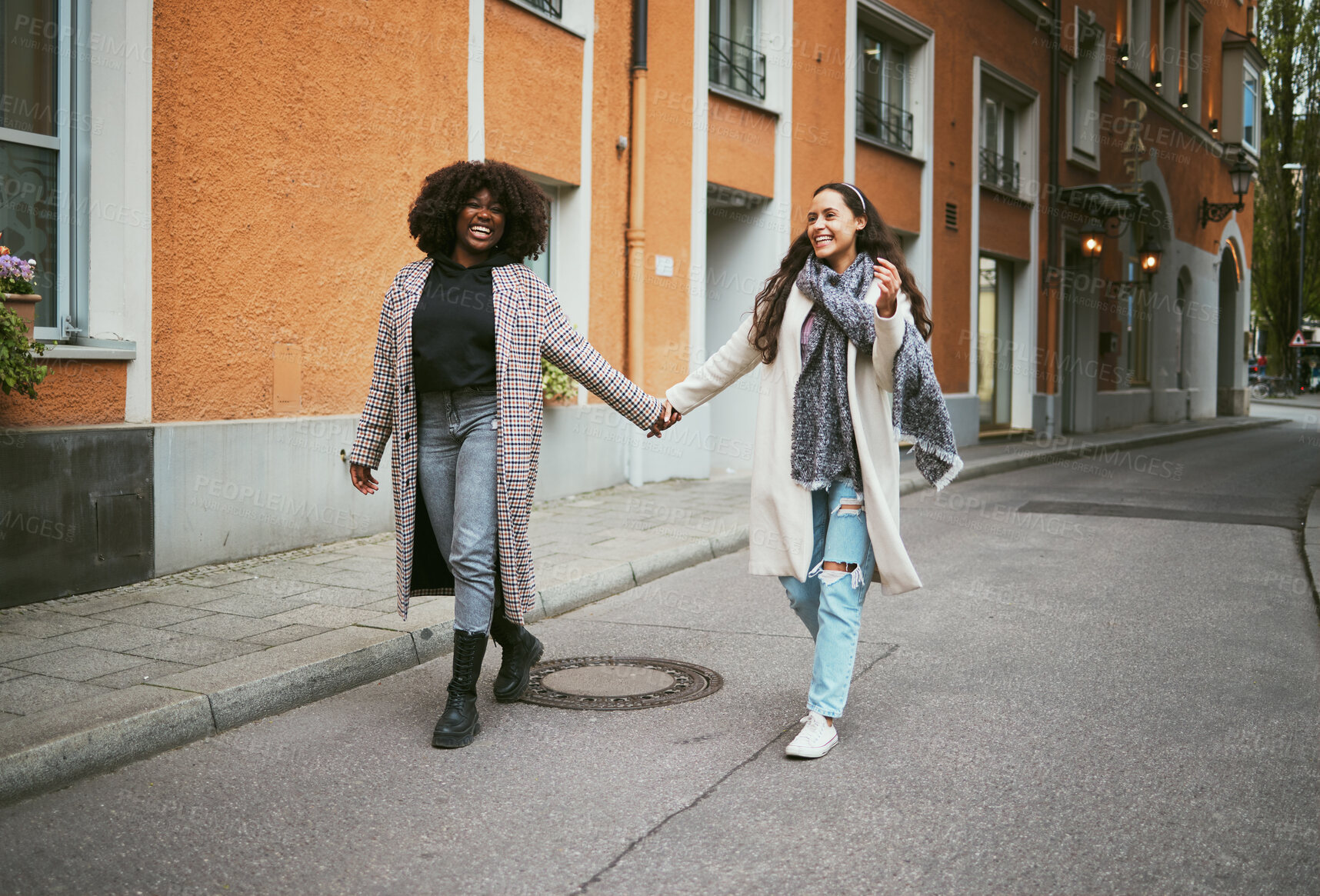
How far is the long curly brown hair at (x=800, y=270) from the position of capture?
13.8ft

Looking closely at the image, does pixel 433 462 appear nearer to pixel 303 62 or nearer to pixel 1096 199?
pixel 303 62

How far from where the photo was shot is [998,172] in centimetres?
1966

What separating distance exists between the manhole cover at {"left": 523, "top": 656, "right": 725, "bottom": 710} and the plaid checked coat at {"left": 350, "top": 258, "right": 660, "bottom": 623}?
20.3 inches

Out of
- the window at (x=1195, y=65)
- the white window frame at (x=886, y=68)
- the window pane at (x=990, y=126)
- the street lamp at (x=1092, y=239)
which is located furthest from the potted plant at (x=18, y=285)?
the window at (x=1195, y=65)

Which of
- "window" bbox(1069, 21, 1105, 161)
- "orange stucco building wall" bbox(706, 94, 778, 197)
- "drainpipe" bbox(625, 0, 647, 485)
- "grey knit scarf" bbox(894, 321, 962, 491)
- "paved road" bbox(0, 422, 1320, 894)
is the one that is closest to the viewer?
"paved road" bbox(0, 422, 1320, 894)

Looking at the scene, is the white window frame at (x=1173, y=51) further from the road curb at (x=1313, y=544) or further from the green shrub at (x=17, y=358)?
the green shrub at (x=17, y=358)

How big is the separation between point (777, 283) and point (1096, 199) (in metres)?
17.8

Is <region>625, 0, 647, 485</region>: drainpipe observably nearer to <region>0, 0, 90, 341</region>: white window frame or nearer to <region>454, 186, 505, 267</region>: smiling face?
<region>0, 0, 90, 341</region>: white window frame

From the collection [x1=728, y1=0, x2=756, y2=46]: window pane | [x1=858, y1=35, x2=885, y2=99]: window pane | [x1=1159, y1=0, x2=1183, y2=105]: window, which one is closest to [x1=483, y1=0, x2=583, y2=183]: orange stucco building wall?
[x1=728, y1=0, x2=756, y2=46]: window pane

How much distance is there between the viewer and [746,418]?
13812 mm

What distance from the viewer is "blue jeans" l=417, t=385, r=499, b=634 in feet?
13.8

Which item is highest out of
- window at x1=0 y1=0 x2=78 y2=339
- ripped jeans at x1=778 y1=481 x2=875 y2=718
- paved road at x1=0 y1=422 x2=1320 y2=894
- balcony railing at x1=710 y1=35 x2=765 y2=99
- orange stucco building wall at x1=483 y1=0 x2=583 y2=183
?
balcony railing at x1=710 y1=35 x2=765 y2=99

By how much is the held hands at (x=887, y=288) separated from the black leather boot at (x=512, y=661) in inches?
73.6

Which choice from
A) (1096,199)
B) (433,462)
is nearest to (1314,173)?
(1096,199)
